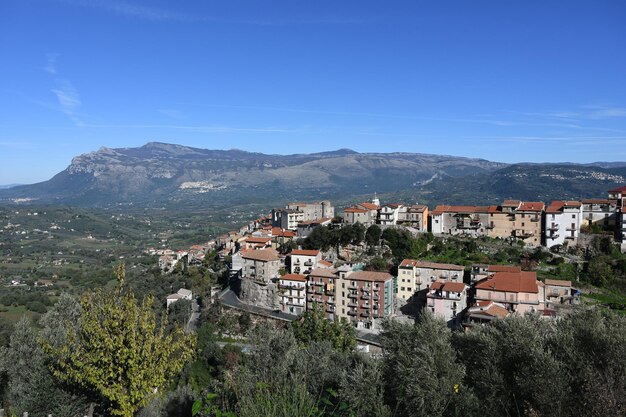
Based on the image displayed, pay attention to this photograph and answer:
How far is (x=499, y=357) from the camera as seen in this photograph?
1346 centimetres

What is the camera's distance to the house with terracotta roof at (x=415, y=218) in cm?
5534

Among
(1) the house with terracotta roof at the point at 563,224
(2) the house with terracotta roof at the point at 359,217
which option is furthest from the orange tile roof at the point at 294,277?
(1) the house with terracotta roof at the point at 563,224

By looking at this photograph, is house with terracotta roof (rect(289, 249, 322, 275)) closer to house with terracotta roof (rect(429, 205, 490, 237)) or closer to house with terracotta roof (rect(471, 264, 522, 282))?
house with terracotta roof (rect(471, 264, 522, 282))

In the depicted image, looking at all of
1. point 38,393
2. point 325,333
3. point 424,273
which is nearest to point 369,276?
point 424,273

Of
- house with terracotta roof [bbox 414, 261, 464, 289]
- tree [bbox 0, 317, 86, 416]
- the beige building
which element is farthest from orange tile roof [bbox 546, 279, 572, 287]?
tree [bbox 0, 317, 86, 416]

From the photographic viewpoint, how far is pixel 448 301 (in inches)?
1500

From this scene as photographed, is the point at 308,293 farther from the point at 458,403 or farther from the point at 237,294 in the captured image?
the point at 458,403

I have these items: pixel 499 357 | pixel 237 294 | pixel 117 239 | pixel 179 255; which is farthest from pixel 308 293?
pixel 117 239

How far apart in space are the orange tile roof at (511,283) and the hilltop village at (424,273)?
3.0 inches

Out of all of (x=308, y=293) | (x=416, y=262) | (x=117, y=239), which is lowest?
(x=117, y=239)

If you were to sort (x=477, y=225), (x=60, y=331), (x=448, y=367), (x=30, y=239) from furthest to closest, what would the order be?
1. (x=30, y=239)
2. (x=477, y=225)
3. (x=60, y=331)
4. (x=448, y=367)

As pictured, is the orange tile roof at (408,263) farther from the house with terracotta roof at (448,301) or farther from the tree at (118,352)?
the tree at (118,352)

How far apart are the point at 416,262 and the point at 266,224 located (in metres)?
38.2

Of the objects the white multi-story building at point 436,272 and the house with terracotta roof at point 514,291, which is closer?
the house with terracotta roof at point 514,291
